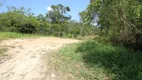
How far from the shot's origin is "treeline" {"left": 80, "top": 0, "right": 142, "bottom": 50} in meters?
7.03

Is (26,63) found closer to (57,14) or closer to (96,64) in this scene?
(96,64)

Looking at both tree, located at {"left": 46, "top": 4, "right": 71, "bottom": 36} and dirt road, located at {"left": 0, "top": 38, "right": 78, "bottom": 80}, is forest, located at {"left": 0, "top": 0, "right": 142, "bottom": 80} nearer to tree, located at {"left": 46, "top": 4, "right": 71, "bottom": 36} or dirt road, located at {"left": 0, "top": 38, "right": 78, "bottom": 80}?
dirt road, located at {"left": 0, "top": 38, "right": 78, "bottom": 80}

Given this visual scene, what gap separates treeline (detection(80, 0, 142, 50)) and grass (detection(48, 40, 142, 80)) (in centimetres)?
66

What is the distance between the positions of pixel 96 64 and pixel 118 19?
184cm

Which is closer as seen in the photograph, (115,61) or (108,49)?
(115,61)

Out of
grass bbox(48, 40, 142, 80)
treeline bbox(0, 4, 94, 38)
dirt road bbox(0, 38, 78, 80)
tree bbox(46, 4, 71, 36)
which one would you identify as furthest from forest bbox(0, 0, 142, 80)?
tree bbox(46, 4, 71, 36)

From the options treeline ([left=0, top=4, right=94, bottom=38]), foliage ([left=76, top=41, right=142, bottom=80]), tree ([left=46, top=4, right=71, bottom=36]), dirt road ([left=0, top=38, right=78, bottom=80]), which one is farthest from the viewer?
tree ([left=46, top=4, right=71, bottom=36])

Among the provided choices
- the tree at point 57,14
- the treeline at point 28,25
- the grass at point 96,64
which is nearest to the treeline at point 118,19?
the grass at point 96,64

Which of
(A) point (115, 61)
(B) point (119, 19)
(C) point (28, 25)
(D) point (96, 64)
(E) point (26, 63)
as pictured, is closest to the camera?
(D) point (96, 64)

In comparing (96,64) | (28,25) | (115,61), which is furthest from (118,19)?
(28,25)

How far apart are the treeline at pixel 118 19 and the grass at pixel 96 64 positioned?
658 millimetres

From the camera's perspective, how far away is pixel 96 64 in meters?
6.65

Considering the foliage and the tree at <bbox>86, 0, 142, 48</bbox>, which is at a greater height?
the tree at <bbox>86, 0, 142, 48</bbox>

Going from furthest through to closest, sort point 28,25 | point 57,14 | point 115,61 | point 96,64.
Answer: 1. point 57,14
2. point 28,25
3. point 115,61
4. point 96,64
